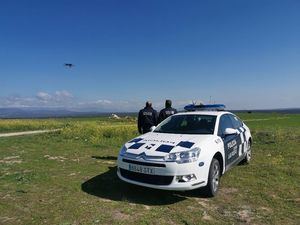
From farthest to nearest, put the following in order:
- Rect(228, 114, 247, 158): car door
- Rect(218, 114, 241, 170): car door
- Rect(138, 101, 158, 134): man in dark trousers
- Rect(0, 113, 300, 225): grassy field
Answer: Rect(138, 101, 158, 134): man in dark trousers < Rect(228, 114, 247, 158): car door < Rect(218, 114, 241, 170): car door < Rect(0, 113, 300, 225): grassy field

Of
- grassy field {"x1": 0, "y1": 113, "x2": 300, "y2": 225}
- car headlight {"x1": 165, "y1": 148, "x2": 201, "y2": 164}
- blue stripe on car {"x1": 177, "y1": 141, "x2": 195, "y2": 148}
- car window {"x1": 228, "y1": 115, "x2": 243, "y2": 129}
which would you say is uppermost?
car window {"x1": 228, "y1": 115, "x2": 243, "y2": 129}

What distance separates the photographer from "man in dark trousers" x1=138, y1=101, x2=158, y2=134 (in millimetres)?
10359

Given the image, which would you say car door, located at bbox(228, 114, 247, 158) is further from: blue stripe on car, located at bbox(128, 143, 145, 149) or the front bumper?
blue stripe on car, located at bbox(128, 143, 145, 149)

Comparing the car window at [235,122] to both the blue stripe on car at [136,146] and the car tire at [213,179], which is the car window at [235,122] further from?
the blue stripe on car at [136,146]

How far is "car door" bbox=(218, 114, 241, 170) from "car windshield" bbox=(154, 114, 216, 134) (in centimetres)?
27

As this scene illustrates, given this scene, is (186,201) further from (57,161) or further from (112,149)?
(112,149)

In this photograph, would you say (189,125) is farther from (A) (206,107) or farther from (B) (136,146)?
(B) (136,146)

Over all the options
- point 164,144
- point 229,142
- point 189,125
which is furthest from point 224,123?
point 164,144

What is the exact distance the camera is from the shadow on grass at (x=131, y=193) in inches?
242

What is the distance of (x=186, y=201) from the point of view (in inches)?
241

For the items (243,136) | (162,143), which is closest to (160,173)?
(162,143)

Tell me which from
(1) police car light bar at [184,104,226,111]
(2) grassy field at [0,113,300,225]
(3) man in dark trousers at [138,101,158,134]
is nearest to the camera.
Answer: (2) grassy field at [0,113,300,225]

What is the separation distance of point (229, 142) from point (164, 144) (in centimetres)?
199

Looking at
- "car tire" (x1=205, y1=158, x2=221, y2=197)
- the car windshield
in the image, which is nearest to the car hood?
the car windshield
